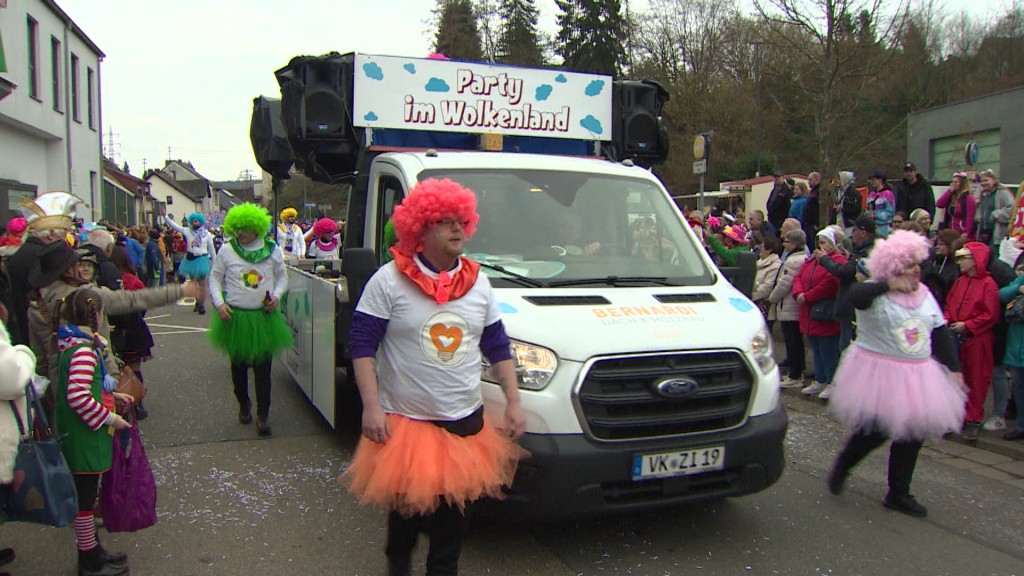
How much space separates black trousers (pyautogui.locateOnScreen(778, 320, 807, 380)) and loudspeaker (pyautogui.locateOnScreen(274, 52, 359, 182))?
5.08 m

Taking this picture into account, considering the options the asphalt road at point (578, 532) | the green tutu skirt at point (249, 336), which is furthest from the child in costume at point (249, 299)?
→ the asphalt road at point (578, 532)

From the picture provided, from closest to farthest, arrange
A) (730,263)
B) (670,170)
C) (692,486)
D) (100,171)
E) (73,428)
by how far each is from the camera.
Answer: (73,428) < (692,486) < (730,263) < (100,171) < (670,170)

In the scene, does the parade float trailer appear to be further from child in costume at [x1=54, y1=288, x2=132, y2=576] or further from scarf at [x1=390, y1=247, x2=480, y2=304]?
child in costume at [x1=54, y1=288, x2=132, y2=576]

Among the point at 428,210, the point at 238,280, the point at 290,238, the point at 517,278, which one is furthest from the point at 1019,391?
the point at 290,238

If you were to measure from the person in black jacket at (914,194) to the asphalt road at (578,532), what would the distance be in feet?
21.9

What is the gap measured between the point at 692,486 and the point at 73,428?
3.06 metres

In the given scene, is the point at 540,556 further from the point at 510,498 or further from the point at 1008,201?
the point at 1008,201

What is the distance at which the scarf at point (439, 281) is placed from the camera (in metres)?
3.25

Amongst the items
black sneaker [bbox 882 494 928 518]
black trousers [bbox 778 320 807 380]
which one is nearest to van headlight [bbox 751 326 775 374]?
black sneaker [bbox 882 494 928 518]

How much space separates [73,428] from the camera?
12.3 ft

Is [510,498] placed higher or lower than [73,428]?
lower

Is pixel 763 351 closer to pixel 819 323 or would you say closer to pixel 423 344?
pixel 423 344

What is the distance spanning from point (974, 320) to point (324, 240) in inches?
346

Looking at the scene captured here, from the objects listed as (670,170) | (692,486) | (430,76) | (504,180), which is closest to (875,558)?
(692,486)
